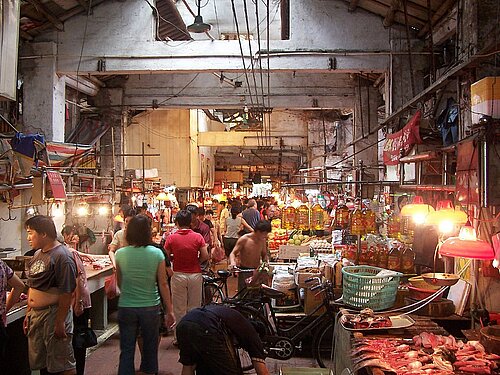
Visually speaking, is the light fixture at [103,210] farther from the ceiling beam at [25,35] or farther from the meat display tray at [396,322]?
the meat display tray at [396,322]

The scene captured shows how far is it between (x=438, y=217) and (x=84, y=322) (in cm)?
417

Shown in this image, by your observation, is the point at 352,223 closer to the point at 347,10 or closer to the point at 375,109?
the point at 347,10

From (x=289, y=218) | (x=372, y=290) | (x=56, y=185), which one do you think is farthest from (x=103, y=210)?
(x=372, y=290)

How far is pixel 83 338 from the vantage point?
5.77 m

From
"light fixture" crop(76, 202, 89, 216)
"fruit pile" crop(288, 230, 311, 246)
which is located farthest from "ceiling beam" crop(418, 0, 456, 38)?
"light fixture" crop(76, 202, 89, 216)

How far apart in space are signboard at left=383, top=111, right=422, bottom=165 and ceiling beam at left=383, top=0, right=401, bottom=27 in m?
2.66

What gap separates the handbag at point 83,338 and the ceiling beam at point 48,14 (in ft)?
22.8

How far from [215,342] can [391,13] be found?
27.8 feet

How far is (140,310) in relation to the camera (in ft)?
17.6

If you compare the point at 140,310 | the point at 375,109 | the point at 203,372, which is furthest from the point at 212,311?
the point at 375,109

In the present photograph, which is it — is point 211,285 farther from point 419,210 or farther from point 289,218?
point 419,210

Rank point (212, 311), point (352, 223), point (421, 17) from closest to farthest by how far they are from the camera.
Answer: point (212, 311), point (352, 223), point (421, 17)

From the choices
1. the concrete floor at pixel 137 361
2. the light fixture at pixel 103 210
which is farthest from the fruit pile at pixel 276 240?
the concrete floor at pixel 137 361

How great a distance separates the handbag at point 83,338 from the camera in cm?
572
